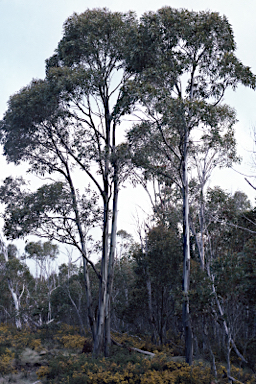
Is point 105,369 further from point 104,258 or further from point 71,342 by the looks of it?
point 71,342

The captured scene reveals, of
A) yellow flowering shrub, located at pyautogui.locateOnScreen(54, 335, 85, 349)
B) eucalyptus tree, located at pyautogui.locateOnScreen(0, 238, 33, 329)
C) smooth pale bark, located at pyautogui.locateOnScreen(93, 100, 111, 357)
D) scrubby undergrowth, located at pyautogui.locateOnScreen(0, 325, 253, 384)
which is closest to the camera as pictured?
scrubby undergrowth, located at pyautogui.locateOnScreen(0, 325, 253, 384)

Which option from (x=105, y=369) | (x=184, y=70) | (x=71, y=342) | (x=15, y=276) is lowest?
(x=71, y=342)

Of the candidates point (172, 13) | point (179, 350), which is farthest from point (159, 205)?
point (172, 13)

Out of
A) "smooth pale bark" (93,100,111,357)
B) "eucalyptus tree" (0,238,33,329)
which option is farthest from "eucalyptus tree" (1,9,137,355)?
"eucalyptus tree" (0,238,33,329)

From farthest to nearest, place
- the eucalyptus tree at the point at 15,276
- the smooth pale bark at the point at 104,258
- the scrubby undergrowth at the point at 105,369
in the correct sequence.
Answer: the eucalyptus tree at the point at 15,276
the smooth pale bark at the point at 104,258
the scrubby undergrowth at the point at 105,369

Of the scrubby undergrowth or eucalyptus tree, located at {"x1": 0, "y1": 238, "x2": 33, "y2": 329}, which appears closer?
the scrubby undergrowth

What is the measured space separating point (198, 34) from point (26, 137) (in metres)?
8.16

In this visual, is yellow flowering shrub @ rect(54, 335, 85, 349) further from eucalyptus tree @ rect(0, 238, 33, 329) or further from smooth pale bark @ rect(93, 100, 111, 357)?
eucalyptus tree @ rect(0, 238, 33, 329)

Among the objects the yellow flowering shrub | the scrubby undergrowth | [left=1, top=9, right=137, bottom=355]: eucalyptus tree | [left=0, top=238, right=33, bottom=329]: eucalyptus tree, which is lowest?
the yellow flowering shrub

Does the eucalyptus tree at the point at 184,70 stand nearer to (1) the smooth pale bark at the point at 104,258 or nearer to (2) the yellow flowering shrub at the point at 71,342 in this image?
(1) the smooth pale bark at the point at 104,258

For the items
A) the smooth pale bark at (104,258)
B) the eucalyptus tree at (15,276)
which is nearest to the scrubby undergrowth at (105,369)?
the smooth pale bark at (104,258)

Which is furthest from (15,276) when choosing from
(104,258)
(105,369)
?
(105,369)

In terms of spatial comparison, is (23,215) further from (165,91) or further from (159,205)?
(159,205)

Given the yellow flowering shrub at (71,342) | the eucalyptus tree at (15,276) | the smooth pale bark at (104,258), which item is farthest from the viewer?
the eucalyptus tree at (15,276)
